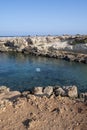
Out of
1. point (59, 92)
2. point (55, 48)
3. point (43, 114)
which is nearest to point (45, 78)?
point (59, 92)

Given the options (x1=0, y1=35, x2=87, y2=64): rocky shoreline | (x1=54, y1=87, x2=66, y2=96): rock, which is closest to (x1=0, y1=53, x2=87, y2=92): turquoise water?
(x1=54, y1=87, x2=66, y2=96): rock

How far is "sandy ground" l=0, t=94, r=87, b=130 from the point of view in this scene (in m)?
14.3

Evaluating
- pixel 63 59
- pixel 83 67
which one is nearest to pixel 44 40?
pixel 63 59

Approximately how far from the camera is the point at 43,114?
1552 cm

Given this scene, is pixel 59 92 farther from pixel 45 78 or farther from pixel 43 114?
pixel 45 78

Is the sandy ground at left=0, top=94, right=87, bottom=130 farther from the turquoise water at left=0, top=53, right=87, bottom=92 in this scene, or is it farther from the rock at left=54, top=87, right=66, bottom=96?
the turquoise water at left=0, top=53, right=87, bottom=92

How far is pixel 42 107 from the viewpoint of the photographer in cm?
1630

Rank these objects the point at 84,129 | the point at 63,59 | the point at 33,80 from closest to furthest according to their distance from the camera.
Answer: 1. the point at 84,129
2. the point at 33,80
3. the point at 63,59

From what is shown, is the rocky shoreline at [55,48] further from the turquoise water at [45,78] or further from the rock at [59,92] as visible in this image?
the rock at [59,92]

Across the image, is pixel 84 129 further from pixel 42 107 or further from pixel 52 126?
pixel 42 107

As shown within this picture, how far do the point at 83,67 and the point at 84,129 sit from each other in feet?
121

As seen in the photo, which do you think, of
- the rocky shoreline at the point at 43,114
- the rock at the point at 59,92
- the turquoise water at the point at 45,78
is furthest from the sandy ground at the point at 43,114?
the turquoise water at the point at 45,78

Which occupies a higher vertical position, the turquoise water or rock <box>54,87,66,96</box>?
rock <box>54,87,66,96</box>

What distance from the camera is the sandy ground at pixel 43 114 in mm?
14297
